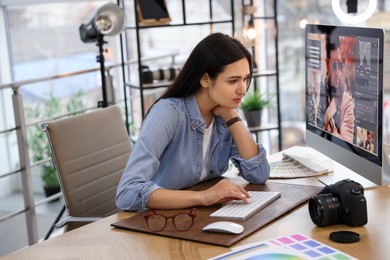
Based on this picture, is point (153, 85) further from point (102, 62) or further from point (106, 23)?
point (106, 23)

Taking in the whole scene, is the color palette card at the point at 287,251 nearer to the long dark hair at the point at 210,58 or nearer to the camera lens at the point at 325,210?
the camera lens at the point at 325,210

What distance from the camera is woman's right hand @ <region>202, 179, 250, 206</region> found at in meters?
1.86

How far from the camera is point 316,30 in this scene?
7.33 ft

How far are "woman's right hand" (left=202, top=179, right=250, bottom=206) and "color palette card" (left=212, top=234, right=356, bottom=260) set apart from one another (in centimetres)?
30

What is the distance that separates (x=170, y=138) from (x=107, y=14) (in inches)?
66.4

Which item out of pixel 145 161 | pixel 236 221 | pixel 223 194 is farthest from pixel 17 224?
pixel 236 221

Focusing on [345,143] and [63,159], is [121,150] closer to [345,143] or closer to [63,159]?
[63,159]

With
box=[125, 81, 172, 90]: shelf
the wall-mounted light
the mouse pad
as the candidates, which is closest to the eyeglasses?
the mouse pad

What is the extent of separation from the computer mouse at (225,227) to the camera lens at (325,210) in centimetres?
21

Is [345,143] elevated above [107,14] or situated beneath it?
situated beneath

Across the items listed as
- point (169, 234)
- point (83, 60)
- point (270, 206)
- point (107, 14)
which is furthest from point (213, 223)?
point (83, 60)

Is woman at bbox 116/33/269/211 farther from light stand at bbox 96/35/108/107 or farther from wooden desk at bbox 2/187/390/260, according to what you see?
light stand at bbox 96/35/108/107

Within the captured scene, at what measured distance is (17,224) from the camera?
15.0 ft

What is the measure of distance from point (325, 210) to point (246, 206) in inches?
10.2
